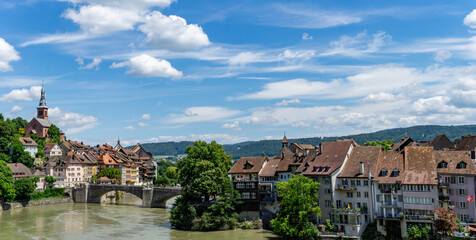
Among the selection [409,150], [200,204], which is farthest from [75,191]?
[409,150]

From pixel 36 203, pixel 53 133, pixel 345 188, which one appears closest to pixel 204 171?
pixel 345 188

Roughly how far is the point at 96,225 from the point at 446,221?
56155 mm

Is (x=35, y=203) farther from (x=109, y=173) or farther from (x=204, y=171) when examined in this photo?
(x=204, y=171)

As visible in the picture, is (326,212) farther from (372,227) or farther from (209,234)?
(209,234)

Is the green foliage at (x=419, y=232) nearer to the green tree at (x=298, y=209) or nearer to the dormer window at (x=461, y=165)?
the dormer window at (x=461, y=165)

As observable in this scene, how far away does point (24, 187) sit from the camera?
355 ft

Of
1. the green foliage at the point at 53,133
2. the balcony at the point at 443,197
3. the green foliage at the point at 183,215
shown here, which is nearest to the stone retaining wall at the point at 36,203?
the green foliage at the point at 183,215

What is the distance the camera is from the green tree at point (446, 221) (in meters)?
49.4

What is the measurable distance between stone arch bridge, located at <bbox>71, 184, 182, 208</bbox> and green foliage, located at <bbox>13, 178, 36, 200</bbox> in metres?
15.2

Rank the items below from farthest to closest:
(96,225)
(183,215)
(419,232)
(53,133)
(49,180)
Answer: (53,133) < (49,180) < (96,225) < (183,215) < (419,232)

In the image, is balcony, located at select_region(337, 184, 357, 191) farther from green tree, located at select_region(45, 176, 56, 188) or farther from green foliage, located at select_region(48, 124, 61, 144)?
green foliage, located at select_region(48, 124, 61, 144)

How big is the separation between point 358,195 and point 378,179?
3525 mm

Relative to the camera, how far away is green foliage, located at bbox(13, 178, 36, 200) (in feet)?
352

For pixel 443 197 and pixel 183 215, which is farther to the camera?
pixel 183 215
